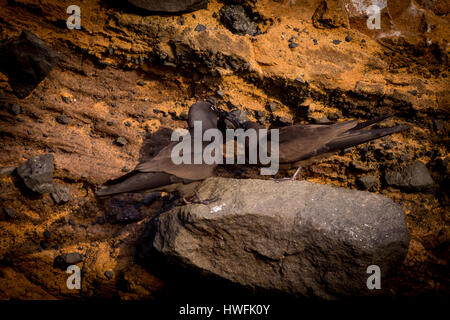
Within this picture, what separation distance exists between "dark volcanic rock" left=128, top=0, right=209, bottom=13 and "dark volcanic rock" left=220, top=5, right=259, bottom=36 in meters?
0.35

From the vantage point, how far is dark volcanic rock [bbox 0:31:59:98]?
3480mm

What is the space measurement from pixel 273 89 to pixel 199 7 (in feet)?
5.02

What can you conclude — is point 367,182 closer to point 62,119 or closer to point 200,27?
point 200,27

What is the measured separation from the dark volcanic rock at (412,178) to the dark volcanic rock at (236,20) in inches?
105

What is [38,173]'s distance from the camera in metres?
3.16

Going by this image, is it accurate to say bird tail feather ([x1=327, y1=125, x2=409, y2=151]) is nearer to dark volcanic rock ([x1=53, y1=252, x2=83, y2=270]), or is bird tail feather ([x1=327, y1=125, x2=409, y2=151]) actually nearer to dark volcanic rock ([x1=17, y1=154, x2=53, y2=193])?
dark volcanic rock ([x1=53, y1=252, x2=83, y2=270])

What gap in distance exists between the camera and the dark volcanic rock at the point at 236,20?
3.99 meters

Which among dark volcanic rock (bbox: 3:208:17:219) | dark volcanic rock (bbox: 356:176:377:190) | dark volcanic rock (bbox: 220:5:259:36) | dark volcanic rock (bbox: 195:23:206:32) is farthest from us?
dark volcanic rock (bbox: 220:5:259:36)

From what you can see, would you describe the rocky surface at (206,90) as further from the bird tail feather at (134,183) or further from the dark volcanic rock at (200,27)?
the bird tail feather at (134,183)

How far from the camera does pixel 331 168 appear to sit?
3.70 m
